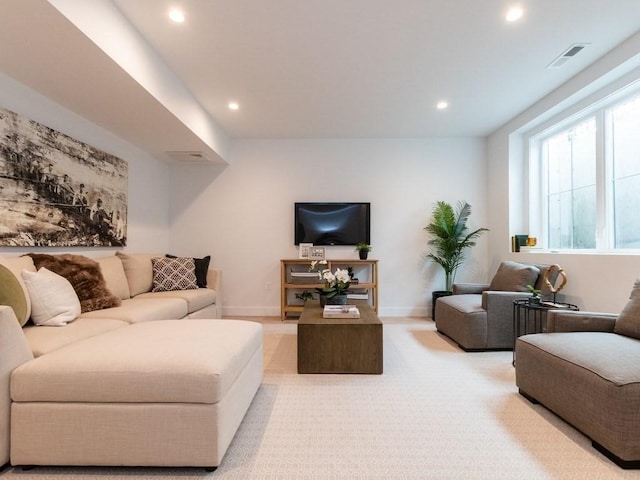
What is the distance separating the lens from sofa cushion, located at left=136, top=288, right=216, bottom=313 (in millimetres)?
3525

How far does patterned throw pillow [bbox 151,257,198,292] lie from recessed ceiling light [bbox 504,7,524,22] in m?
3.87

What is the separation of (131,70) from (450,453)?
121 inches

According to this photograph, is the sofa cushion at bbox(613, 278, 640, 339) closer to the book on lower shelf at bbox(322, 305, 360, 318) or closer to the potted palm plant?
the book on lower shelf at bbox(322, 305, 360, 318)

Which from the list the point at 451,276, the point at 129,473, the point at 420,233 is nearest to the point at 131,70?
the point at 129,473

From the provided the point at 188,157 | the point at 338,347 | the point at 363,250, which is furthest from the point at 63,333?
the point at 363,250

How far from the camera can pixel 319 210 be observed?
498 cm

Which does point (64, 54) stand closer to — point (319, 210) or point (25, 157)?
point (25, 157)

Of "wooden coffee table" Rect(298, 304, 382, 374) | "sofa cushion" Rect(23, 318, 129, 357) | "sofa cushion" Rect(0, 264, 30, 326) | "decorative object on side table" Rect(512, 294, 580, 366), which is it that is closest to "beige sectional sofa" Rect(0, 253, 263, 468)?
"sofa cushion" Rect(23, 318, 129, 357)

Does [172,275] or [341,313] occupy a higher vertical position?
[172,275]

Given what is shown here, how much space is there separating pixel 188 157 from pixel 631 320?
479 centimetres

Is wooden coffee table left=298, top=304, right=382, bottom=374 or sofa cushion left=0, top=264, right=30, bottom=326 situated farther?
wooden coffee table left=298, top=304, right=382, bottom=374

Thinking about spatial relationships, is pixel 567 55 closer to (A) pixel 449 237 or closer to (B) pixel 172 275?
(A) pixel 449 237

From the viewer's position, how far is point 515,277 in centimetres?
346

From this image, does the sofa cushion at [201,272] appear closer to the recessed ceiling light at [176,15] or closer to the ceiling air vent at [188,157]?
the ceiling air vent at [188,157]
